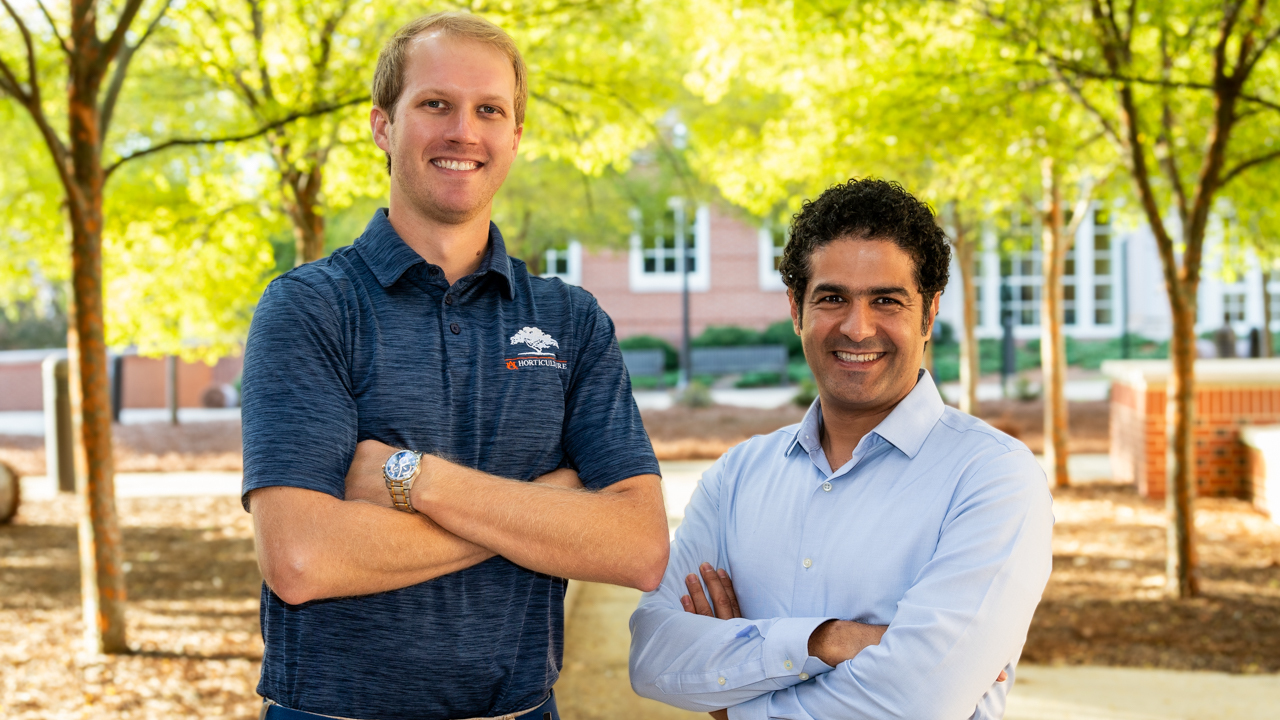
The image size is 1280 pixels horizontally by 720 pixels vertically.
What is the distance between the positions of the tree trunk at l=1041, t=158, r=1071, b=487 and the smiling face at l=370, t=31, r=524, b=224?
8.98m

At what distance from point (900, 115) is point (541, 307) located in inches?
206

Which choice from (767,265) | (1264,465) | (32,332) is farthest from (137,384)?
(1264,465)

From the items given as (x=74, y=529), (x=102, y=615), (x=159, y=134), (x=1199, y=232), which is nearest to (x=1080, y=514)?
(x=1199, y=232)

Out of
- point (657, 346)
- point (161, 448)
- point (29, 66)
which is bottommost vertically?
point (161, 448)

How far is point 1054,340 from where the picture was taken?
1047 cm

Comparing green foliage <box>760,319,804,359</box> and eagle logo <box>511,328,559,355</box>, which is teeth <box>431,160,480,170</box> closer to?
eagle logo <box>511,328,559,355</box>

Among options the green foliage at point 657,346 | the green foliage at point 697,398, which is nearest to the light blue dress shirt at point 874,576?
the green foliage at point 697,398

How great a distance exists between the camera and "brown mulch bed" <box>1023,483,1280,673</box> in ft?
18.2

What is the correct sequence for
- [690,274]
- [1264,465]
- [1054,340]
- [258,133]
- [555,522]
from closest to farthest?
[555,522], [258,133], [1264,465], [1054,340], [690,274]

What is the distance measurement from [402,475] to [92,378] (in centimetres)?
433

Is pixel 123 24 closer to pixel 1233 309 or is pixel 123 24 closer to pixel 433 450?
pixel 433 450

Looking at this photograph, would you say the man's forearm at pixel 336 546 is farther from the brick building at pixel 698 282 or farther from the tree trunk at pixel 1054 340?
the brick building at pixel 698 282

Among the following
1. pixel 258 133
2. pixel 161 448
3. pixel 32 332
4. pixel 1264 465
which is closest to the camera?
pixel 258 133

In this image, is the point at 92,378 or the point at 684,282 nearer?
the point at 92,378
